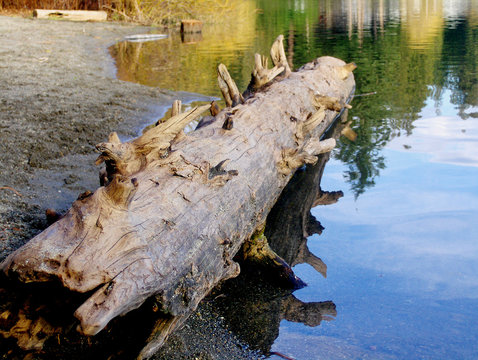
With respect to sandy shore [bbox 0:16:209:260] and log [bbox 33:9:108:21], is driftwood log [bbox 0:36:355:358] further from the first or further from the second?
log [bbox 33:9:108:21]

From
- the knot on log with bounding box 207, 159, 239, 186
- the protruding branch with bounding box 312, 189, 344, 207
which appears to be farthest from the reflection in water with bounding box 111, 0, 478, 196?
the knot on log with bounding box 207, 159, 239, 186

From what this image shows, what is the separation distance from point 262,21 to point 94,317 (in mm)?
22381

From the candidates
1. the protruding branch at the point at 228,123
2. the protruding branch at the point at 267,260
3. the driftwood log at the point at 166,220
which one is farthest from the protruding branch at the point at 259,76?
the protruding branch at the point at 267,260

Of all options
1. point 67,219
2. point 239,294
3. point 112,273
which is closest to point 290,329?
point 239,294

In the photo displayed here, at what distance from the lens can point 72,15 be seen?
19.8 metres

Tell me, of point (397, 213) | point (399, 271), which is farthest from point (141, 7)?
point (399, 271)

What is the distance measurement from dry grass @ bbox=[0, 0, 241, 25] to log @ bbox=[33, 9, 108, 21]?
2.11ft

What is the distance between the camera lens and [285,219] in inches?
181

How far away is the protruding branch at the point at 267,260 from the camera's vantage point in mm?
3514

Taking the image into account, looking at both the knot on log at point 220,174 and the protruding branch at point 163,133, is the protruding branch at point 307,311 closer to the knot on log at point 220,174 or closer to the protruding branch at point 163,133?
the knot on log at point 220,174

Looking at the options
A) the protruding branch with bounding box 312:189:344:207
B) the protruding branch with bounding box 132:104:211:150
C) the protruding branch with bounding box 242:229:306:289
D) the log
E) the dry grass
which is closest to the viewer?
the protruding branch with bounding box 132:104:211:150

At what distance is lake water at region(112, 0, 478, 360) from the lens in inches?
120

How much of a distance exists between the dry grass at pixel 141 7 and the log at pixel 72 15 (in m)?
0.64

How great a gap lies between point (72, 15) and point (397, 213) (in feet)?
59.7
